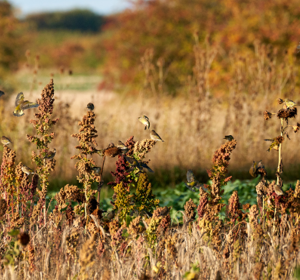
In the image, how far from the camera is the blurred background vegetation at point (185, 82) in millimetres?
5918

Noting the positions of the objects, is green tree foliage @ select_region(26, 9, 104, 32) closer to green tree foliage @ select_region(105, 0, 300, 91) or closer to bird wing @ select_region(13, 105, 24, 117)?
green tree foliage @ select_region(105, 0, 300, 91)

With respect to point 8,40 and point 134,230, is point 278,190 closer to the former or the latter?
point 134,230

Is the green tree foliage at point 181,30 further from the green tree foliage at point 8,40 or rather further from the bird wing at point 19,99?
the bird wing at point 19,99

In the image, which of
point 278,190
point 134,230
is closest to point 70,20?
point 278,190

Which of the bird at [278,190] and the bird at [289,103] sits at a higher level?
the bird at [289,103]

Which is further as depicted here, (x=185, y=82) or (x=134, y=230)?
(x=185, y=82)

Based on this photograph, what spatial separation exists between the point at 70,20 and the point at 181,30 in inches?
2907

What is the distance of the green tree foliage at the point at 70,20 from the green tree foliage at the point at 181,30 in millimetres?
69512

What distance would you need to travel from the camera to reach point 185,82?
22.2 feet

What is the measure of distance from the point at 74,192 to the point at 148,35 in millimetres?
10810

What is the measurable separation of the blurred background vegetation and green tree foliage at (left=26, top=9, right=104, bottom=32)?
68.5 m

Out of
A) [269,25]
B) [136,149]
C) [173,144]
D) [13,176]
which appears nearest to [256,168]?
[136,149]

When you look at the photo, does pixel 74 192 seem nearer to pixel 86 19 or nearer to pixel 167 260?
pixel 167 260

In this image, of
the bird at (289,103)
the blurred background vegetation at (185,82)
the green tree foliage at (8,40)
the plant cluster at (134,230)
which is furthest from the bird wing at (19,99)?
the green tree foliage at (8,40)
